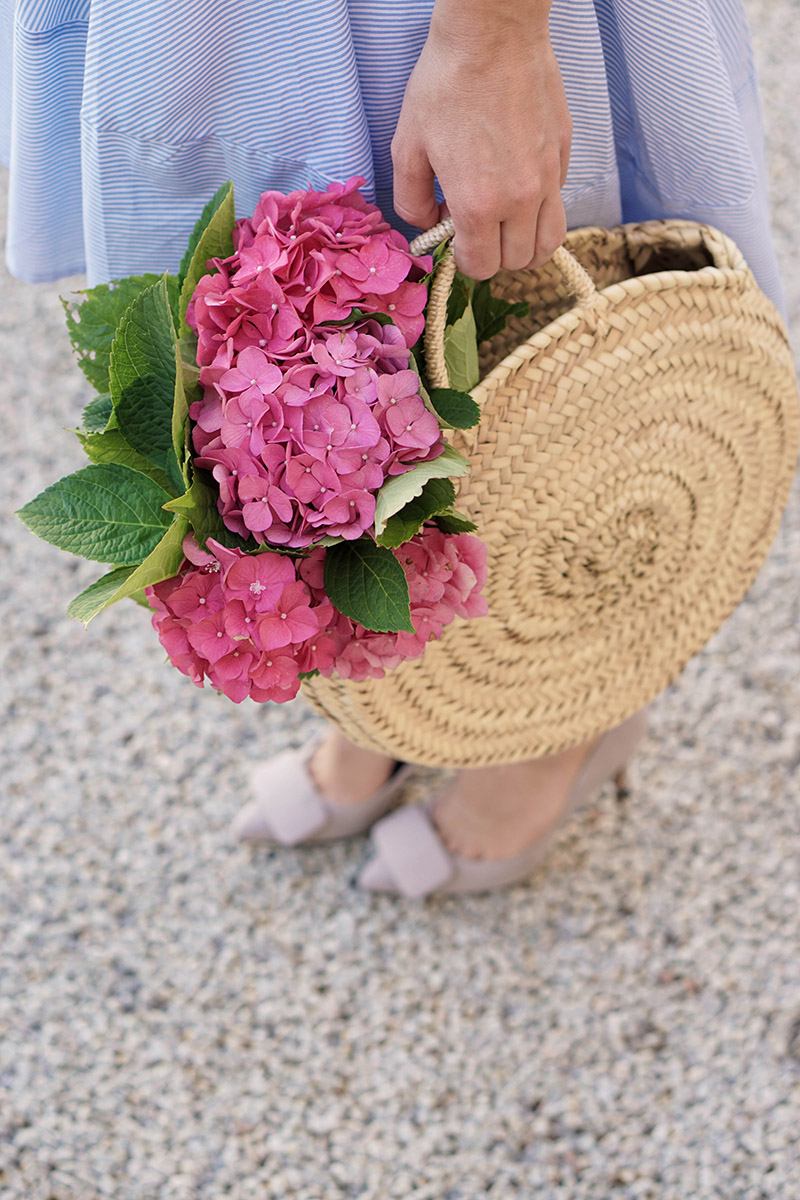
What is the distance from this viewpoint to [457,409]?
72 cm

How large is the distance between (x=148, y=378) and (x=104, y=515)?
10cm

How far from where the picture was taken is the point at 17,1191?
3.77 ft

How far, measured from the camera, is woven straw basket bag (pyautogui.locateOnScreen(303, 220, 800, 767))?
2.63ft

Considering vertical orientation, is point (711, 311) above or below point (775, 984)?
above

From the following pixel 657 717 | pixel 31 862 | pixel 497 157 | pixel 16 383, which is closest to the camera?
pixel 497 157

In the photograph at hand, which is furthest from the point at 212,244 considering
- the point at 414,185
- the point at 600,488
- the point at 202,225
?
the point at 600,488

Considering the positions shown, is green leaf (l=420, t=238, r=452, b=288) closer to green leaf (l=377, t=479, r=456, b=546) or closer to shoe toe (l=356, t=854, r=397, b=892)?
green leaf (l=377, t=479, r=456, b=546)

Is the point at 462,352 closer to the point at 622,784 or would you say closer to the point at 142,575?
the point at 142,575

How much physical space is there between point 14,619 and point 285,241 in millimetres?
1162

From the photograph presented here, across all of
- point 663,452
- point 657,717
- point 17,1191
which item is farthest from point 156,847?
point 663,452

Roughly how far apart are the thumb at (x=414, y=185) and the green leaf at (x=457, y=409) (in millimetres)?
139

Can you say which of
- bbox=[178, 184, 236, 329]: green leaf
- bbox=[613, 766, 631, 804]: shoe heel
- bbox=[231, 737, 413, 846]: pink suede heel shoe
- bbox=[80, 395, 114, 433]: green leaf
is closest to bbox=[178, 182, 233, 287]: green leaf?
bbox=[178, 184, 236, 329]: green leaf

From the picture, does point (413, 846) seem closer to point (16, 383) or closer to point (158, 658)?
point (158, 658)

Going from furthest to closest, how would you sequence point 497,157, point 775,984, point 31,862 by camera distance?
1. point 31,862
2. point 775,984
3. point 497,157
